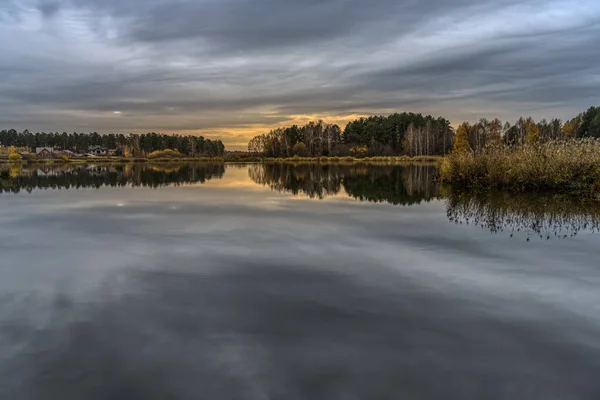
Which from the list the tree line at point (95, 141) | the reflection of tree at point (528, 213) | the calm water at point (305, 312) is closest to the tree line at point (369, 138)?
the tree line at point (95, 141)

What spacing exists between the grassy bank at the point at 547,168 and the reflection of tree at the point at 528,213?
6.47 feet

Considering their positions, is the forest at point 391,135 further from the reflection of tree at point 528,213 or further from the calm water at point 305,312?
the calm water at point 305,312

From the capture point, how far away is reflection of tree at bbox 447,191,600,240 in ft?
34.4

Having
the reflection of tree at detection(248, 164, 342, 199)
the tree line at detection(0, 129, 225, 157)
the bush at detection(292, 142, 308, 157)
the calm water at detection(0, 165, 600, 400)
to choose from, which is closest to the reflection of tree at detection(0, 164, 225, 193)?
the reflection of tree at detection(248, 164, 342, 199)

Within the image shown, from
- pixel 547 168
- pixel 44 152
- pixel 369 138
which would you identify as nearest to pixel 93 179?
pixel 547 168

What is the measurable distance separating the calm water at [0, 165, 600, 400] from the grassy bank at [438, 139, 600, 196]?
6425mm

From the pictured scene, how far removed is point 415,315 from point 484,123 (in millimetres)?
101909

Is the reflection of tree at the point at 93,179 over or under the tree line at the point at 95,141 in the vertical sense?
under

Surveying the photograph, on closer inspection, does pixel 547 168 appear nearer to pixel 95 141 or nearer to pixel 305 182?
pixel 305 182

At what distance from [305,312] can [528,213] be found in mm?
9704

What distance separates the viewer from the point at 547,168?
17.4 meters

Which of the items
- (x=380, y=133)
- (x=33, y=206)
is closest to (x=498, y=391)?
(x=33, y=206)

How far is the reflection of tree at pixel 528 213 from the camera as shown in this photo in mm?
10492

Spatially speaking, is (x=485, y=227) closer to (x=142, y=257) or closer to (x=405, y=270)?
(x=405, y=270)
